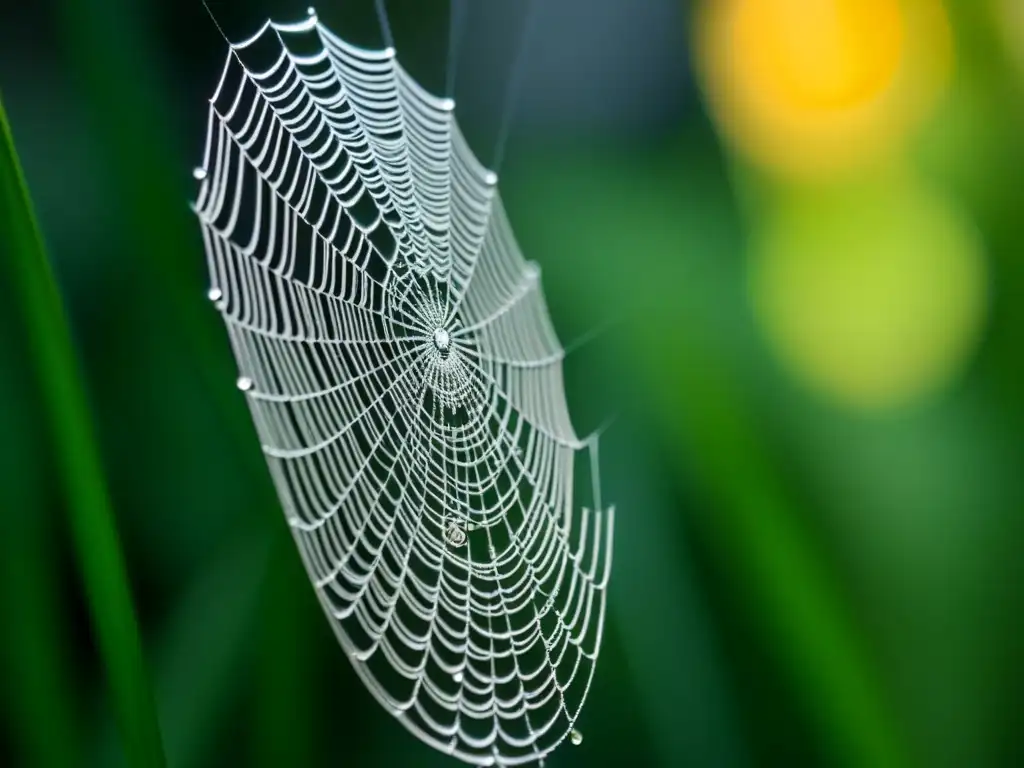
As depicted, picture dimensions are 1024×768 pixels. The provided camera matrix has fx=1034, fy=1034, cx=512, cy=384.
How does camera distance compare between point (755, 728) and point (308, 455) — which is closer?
point (308, 455)

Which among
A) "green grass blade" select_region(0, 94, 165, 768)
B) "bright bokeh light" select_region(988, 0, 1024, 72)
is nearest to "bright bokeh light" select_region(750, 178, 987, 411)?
"bright bokeh light" select_region(988, 0, 1024, 72)

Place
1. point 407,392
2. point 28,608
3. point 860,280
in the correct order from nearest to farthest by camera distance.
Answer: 1. point 28,608
2. point 407,392
3. point 860,280

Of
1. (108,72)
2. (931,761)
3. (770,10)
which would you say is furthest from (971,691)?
(108,72)

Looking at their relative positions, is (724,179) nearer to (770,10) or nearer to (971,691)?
(770,10)

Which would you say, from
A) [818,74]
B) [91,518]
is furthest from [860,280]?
[91,518]

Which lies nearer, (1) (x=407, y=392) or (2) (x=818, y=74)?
(1) (x=407, y=392)

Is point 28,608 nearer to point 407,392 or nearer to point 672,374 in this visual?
point 407,392

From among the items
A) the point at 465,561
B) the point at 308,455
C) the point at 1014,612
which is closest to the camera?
the point at 308,455

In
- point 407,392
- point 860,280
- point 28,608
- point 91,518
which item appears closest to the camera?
point 91,518
